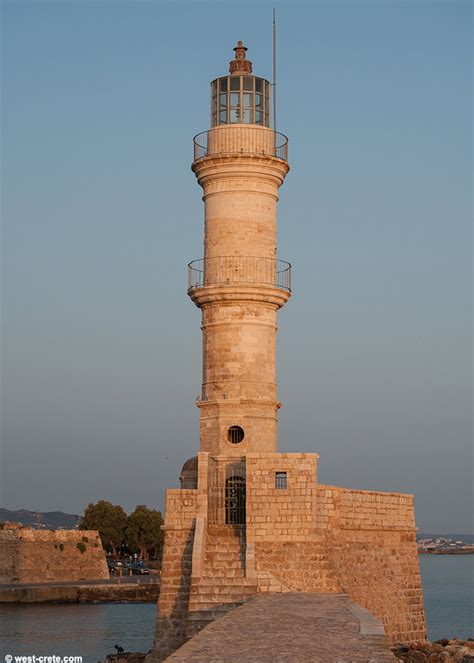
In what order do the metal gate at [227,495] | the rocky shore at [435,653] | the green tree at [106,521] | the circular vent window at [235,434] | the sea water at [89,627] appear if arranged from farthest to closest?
the green tree at [106,521], the sea water at [89,627], the circular vent window at [235,434], the metal gate at [227,495], the rocky shore at [435,653]

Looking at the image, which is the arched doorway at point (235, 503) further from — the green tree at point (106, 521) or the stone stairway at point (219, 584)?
the green tree at point (106, 521)

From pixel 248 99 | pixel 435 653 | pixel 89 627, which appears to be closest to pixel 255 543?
pixel 435 653

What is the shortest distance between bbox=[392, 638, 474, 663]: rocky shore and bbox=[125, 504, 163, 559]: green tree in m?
46.1

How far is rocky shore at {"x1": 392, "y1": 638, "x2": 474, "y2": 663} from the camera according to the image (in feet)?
59.7

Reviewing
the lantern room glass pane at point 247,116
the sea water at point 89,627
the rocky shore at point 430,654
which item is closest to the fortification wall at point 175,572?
the rocky shore at point 430,654

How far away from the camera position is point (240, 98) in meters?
23.1

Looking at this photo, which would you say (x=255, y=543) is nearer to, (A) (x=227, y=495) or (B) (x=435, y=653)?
(A) (x=227, y=495)

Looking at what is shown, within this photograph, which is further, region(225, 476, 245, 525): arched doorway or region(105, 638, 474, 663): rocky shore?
region(225, 476, 245, 525): arched doorway

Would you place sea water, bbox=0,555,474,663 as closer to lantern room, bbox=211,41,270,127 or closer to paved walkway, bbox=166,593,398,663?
lantern room, bbox=211,41,270,127

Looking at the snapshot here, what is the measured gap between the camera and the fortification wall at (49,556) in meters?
49.2

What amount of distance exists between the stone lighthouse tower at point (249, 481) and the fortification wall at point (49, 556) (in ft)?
93.9

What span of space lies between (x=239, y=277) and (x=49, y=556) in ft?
104

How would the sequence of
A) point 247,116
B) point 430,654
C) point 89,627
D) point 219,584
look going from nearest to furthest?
point 219,584
point 430,654
point 247,116
point 89,627

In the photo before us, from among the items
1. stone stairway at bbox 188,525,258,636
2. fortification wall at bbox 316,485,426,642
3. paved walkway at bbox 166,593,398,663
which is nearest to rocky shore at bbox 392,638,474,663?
fortification wall at bbox 316,485,426,642
